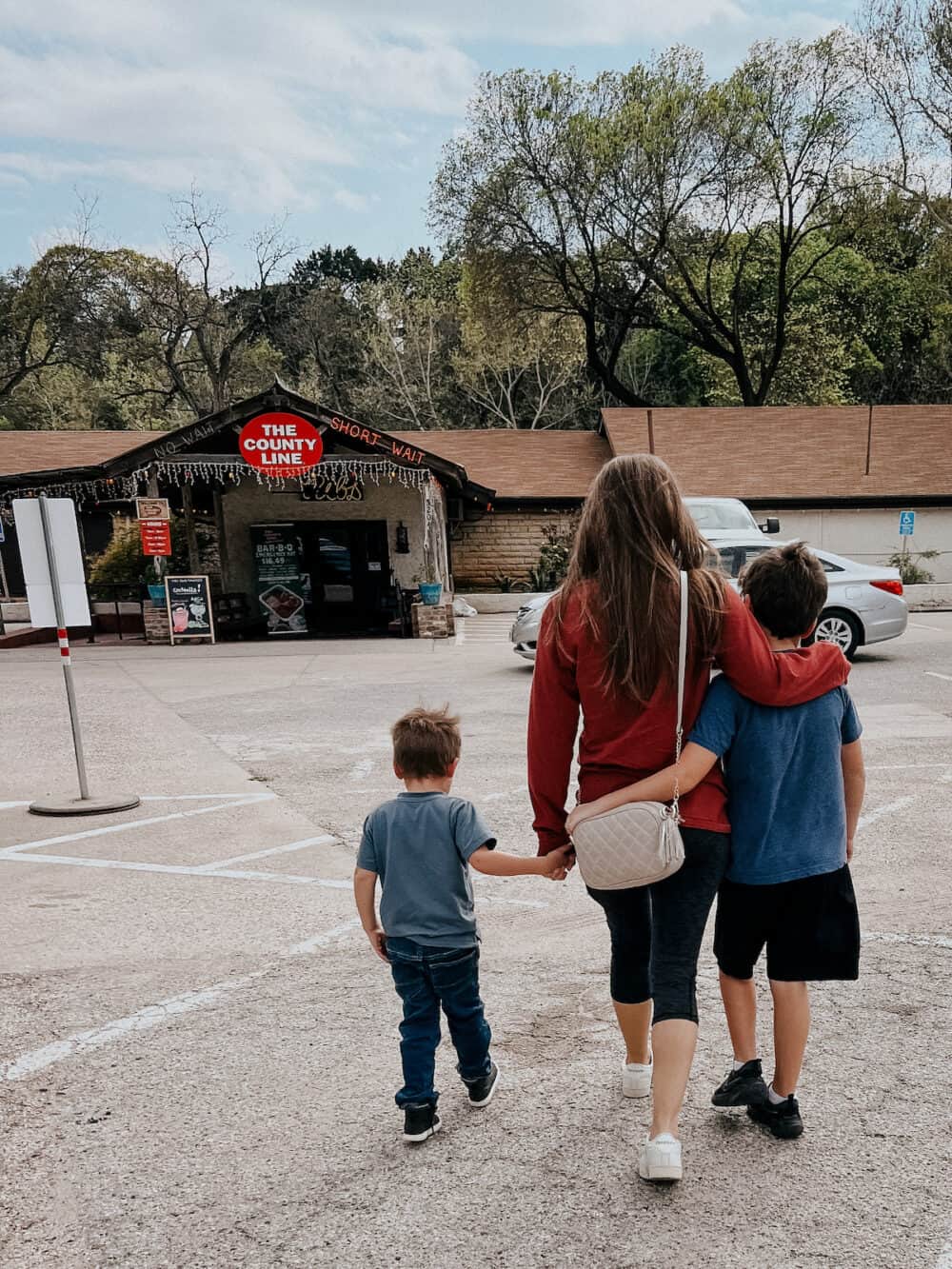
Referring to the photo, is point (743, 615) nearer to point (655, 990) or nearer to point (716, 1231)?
point (655, 990)

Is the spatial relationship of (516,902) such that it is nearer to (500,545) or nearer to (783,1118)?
(783,1118)

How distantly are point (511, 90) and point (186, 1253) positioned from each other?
31538 millimetres

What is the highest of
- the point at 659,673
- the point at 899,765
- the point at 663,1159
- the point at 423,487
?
the point at 423,487

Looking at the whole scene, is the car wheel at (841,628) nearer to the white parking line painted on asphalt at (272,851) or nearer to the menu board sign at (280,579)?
the white parking line painted on asphalt at (272,851)

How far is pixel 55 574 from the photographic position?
6484 millimetres

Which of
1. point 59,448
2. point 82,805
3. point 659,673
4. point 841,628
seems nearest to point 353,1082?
point 659,673

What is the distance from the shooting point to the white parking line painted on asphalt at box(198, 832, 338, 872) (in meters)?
5.30

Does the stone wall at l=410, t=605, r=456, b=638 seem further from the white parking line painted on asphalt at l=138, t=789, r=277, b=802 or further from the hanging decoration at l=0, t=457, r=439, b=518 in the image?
the white parking line painted on asphalt at l=138, t=789, r=277, b=802

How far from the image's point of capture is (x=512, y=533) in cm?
2362

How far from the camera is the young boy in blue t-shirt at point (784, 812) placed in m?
2.40

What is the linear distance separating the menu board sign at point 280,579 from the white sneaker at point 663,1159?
17111 millimetres

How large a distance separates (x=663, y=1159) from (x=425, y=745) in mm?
1188

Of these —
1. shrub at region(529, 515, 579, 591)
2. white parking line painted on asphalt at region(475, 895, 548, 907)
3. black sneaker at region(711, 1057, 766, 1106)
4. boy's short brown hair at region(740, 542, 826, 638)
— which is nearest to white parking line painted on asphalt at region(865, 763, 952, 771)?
white parking line painted on asphalt at region(475, 895, 548, 907)

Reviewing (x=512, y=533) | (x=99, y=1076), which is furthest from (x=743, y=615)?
(x=512, y=533)
